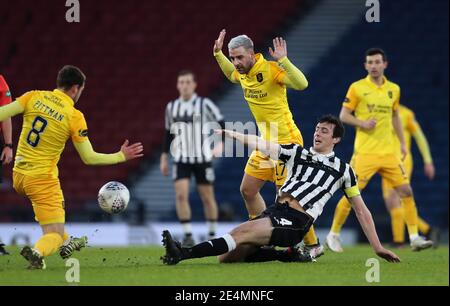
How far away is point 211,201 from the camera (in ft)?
38.9

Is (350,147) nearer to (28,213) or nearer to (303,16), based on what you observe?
(303,16)

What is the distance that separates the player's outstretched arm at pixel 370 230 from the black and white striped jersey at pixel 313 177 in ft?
0.33

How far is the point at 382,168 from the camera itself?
34.0 ft

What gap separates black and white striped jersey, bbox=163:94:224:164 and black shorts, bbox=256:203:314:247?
441 cm

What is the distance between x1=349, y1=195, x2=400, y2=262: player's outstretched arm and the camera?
714 cm

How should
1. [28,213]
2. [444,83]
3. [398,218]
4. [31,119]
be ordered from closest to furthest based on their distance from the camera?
[31,119] < [398,218] < [28,213] < [444,83]

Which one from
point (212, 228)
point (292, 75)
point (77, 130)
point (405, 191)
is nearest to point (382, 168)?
point (405, 191)

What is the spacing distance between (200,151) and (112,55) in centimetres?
799

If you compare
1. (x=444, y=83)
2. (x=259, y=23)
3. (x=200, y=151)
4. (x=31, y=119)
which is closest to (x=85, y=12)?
(x=259, y=23)

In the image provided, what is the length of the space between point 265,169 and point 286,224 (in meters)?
1.07

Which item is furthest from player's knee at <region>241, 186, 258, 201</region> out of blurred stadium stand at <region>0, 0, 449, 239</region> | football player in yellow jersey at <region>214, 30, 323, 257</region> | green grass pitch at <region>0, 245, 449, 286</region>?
blurred stadium stand at <region>0, 0, 449, 239</region>

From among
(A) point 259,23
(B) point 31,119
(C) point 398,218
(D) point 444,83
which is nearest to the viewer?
(B) point 31,119

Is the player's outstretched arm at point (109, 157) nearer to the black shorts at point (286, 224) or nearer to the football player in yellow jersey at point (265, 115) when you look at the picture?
the black shorts at point (286, 224)

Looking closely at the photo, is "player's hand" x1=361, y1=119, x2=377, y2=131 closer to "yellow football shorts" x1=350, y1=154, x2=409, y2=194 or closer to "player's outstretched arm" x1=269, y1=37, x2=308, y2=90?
"yellow football shorts" x1=350, y1=154, x2=409, y2=194
